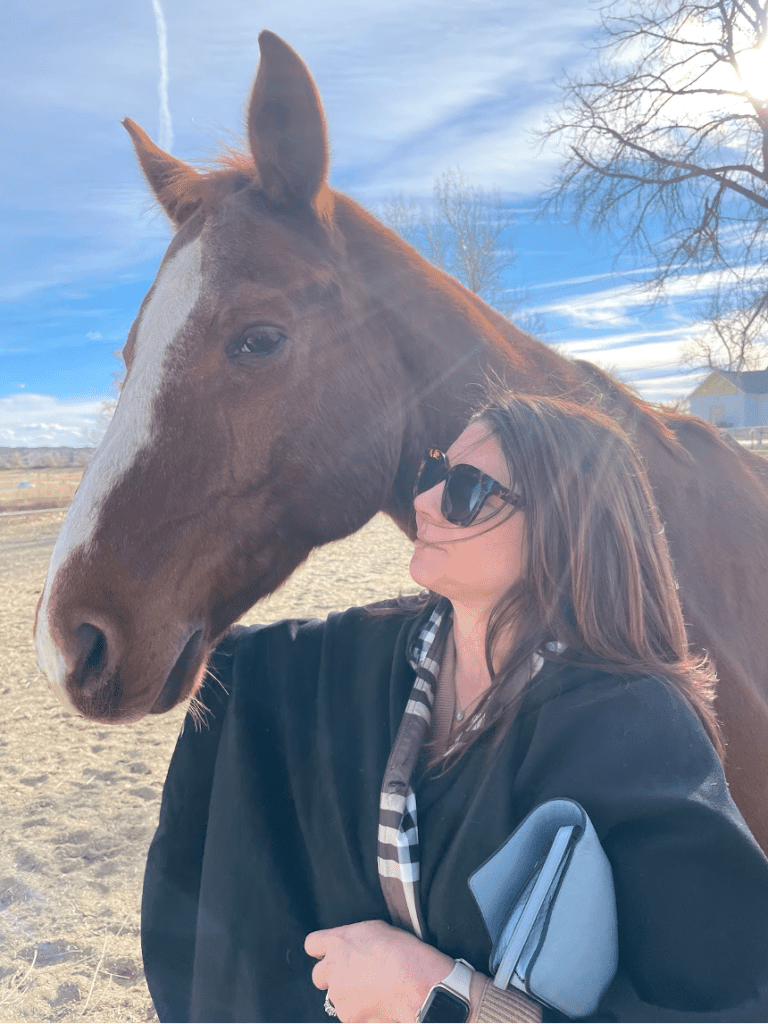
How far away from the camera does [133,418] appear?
152 cm

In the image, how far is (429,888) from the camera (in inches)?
50.3

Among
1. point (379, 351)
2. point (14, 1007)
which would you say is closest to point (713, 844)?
point (379, 351)

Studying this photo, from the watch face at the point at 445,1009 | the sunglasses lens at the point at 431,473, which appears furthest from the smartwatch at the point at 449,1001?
the sunglasses lens at the point at 431,473

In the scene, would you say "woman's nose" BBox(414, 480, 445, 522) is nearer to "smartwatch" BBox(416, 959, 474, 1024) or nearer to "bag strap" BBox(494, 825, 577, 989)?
"bag strap" BBox(494, 825, 577, 989)

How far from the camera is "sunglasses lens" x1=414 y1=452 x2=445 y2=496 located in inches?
65.7

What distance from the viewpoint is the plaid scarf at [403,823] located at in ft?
4.22

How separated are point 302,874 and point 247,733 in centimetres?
33

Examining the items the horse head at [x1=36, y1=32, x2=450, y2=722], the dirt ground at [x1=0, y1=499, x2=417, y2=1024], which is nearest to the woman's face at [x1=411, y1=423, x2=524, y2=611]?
the horse head at [x1=36, y1=32, x2=450, y2=722]

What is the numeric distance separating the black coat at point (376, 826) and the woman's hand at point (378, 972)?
59 millimetres

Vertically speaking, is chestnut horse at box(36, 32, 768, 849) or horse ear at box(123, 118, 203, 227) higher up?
horse ear at box(123, 118, 203, 227)

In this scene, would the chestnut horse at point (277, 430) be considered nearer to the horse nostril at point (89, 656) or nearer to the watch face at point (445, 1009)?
the horse nostril at point (89, 656)

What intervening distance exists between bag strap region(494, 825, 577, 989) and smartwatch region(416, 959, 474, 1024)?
3.2 inches

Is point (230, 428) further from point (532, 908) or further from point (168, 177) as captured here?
point (532, 908)

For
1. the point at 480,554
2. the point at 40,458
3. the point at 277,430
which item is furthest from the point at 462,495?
the point at 40,458
